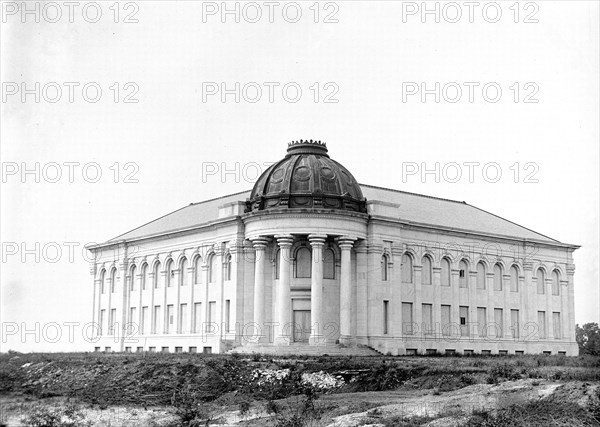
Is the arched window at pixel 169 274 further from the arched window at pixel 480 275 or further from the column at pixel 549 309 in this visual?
the column at pixel 549 309

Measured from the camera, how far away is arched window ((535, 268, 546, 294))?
221 feet

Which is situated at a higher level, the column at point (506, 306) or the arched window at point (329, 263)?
the arched window at point (329, 263)

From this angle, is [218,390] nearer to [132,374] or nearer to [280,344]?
[132,374]

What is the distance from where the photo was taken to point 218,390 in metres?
37.2

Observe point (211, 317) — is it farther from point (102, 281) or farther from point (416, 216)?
point (102, 281)

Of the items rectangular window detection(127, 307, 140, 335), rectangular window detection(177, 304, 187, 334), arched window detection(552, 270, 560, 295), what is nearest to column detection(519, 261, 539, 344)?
arched window detection(552, 270, 560, 295)

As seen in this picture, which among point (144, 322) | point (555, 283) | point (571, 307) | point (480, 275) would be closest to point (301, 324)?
point (144, 322)

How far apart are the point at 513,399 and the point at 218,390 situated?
45.9 ft

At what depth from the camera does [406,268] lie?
58.2 meters

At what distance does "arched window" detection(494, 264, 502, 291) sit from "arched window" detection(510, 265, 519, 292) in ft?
3.82

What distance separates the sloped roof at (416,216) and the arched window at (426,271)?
8.23 feet

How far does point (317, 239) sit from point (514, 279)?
21297mm

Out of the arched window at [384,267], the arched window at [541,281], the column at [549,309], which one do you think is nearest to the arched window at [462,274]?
the arched window at [384,267]

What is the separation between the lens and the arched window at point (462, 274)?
61.6 m
